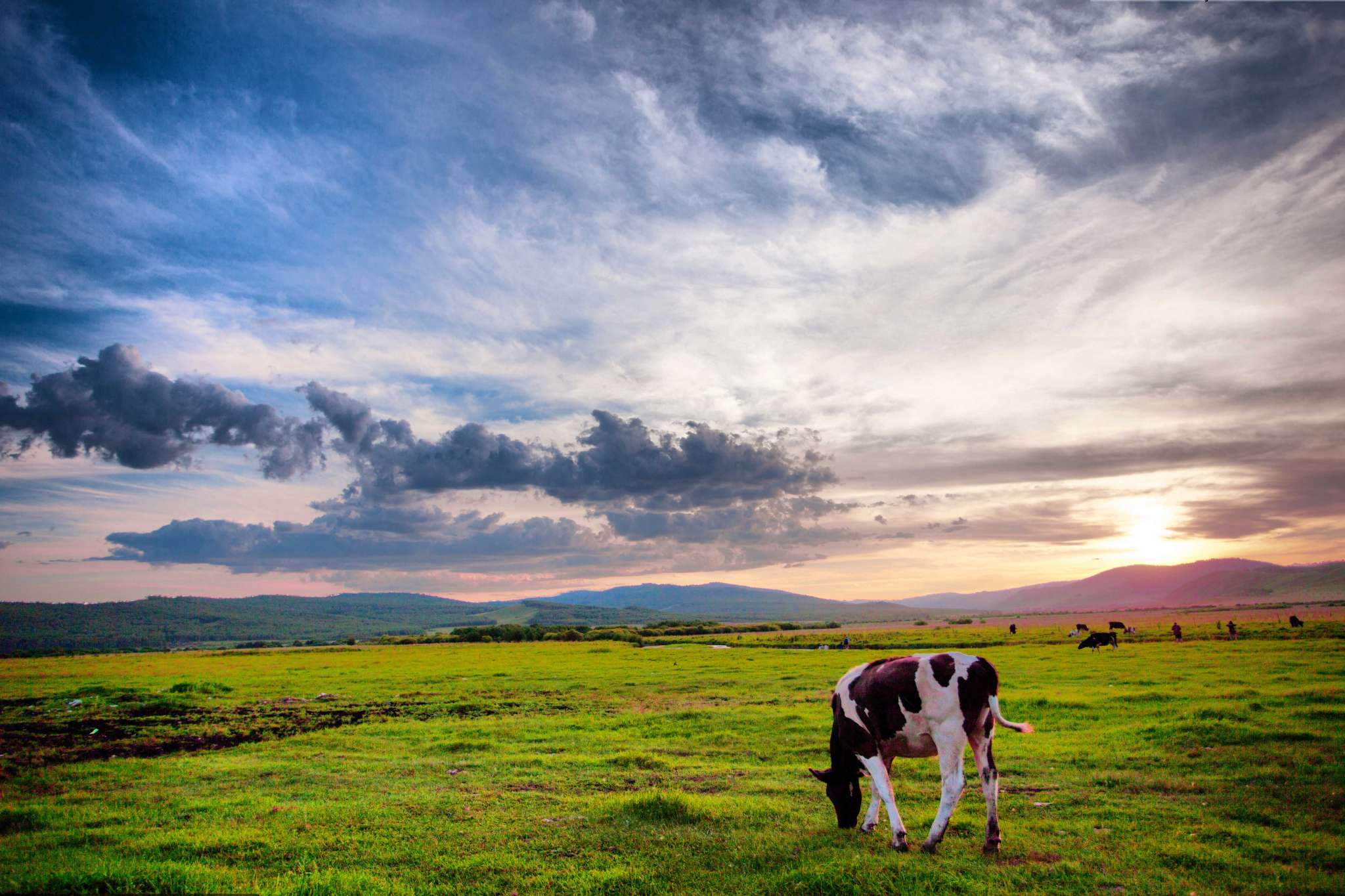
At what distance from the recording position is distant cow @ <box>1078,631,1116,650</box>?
52.9m

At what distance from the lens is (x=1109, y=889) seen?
8.73m

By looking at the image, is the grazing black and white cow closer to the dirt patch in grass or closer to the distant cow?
the dirt patch in grass

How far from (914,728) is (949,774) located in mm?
859

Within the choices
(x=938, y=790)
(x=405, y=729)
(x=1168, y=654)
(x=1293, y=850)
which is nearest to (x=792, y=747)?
(x=938, y=790)

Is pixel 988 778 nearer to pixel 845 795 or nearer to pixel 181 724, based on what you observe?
pixel 845 795

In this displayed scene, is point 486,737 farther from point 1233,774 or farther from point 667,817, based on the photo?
point 1233,774

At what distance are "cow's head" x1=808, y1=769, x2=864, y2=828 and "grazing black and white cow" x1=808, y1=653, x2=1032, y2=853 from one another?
0.01 m

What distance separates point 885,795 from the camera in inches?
429

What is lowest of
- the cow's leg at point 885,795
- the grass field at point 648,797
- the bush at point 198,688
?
the bush at point 198,688

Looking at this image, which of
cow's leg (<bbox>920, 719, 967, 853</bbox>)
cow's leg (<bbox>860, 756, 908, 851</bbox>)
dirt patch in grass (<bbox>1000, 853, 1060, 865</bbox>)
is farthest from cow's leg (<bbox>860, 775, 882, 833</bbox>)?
dirt patch in grass (<bbox>1000, 853, 1060, 865</bbox>)

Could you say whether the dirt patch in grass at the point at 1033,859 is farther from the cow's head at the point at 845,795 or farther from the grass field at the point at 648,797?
the cow's head at the point at 845,795

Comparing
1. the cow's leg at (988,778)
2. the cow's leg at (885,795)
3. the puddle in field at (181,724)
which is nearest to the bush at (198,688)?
the puddle in field at (181,724)

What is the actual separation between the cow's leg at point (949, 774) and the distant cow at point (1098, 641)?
170ft

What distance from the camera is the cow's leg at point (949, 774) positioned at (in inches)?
397
